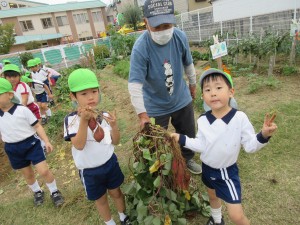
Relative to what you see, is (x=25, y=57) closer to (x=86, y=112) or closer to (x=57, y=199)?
(x=57, y=199)

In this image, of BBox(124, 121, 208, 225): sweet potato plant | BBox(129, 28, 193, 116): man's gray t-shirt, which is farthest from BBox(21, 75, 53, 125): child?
BBox(124, 121, 208, 225): sweet potato plant

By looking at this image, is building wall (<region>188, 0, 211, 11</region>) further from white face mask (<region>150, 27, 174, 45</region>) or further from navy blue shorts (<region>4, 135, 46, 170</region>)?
navy blue shorts (<region>4, 135, 46, 170</region>)

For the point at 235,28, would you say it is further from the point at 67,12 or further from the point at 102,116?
the point at 67,12

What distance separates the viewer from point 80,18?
35844mm

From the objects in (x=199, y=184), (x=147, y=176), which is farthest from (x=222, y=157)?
(x=199, y=184)

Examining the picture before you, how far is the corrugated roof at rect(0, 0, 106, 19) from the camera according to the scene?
101ft

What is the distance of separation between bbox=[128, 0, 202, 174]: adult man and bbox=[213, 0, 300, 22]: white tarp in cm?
639

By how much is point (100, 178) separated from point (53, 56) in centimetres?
1632

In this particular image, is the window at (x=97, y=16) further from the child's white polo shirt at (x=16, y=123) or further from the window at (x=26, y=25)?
the child's white polo shirt at (x=16, y=123)

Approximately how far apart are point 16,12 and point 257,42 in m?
33.4

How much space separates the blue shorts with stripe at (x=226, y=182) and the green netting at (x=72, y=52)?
55.4ft

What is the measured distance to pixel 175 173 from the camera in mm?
1953

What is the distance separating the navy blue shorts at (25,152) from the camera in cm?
287

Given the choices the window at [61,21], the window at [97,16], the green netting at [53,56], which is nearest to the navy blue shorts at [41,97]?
the green netting at [53,56]
